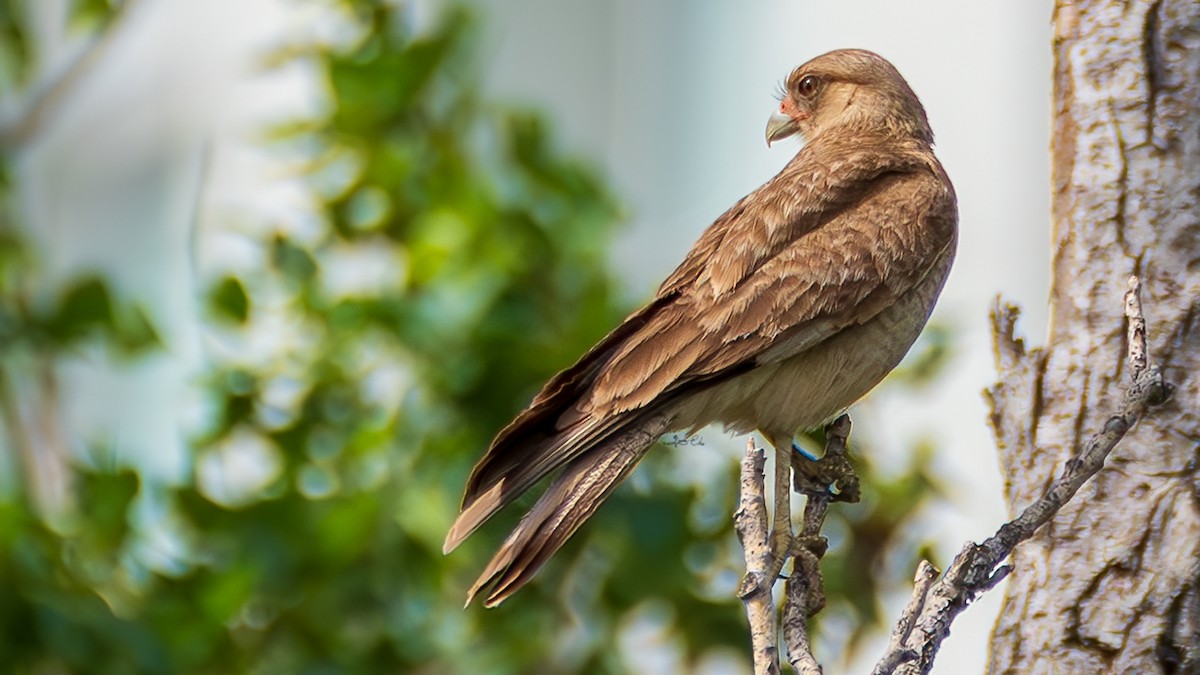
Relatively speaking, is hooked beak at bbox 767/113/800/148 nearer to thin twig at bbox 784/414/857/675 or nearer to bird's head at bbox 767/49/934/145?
bird's head at bbox 767/49/934/145

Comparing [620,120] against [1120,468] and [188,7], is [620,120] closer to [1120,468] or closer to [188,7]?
[188,7]

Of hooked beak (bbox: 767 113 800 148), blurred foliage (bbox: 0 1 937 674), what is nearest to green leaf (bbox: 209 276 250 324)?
blurred foliage (bbox: 0 1 937 674)

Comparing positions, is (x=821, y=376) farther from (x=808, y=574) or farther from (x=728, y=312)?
(x=808, y=574)

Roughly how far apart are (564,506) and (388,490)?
1.50 m

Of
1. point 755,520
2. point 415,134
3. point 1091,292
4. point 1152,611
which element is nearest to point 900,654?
point 755,520

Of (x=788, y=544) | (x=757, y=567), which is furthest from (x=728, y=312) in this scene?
(x=757, y=567)

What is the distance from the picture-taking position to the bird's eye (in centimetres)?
348

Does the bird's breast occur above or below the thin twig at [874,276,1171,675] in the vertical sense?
above

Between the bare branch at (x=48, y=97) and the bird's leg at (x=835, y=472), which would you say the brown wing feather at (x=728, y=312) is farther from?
the bare branch at (x=48, y=97)

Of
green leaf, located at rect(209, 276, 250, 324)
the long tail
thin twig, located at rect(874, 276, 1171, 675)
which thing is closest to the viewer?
thin twig, located at rect(874, 276, 1171, 675)

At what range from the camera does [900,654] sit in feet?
6.98

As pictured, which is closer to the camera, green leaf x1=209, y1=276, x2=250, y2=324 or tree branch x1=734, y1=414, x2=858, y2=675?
tree branch x1=734, y1=414, x2=858, y2=675

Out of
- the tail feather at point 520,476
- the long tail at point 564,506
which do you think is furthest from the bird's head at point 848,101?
the tail feather at point 520,476

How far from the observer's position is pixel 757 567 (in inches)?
89.0
